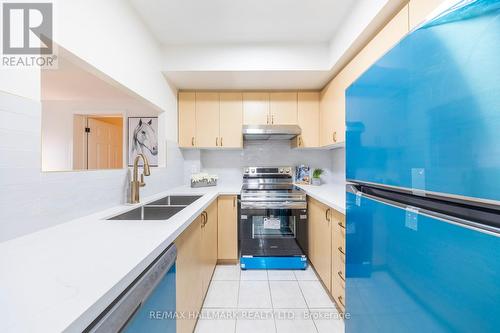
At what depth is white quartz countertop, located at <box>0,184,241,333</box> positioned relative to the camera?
Result: 1.37 feet

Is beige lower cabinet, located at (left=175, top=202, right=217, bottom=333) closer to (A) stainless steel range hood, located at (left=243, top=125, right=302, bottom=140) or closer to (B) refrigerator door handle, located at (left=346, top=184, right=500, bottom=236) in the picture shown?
(B) refrigerator door handle, located at (left=346, top=184, right=500, bottom=236)

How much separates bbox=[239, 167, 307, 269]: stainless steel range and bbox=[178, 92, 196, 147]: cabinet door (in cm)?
106

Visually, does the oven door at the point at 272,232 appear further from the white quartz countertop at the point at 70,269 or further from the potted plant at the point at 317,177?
the white quartz countertop at the point at 70,269

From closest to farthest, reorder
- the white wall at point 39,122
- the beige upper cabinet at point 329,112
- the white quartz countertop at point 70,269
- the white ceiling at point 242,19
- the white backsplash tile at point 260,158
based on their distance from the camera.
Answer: the white quartz countertop at point 70,269 < the white wall at point 39,122 < the white ceiling at point 242,19 < the beige upper cabinet at point 329,112 < the white backsplash tile at point 260,158

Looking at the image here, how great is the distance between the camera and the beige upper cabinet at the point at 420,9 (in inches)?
42.4

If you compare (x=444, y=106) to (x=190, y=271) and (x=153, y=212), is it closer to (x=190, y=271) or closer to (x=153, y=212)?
(x=190, y=271)

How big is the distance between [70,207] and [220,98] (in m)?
2.07

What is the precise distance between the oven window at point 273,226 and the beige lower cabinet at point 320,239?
8.5 inches

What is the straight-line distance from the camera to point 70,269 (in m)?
0.60

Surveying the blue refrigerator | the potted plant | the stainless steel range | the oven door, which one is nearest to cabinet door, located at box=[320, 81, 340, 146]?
the potted plant

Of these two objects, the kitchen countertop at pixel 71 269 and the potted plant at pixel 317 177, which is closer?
the kitchen countertop at pixel 71 269

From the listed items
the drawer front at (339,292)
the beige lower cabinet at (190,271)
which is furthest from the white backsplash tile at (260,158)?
the drawer front at (339,292)

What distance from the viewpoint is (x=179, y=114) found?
9.07ft
